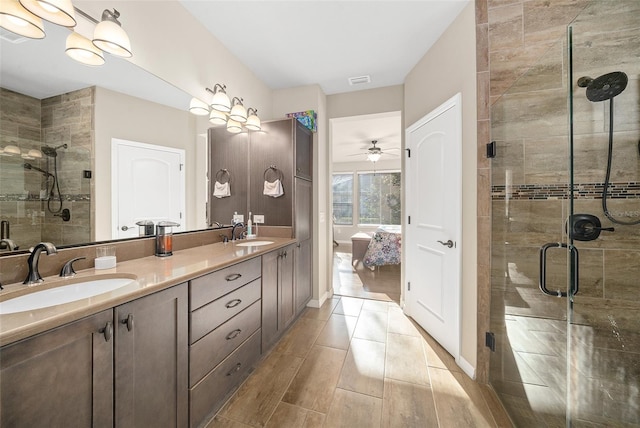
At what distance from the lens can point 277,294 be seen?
2.18 metres

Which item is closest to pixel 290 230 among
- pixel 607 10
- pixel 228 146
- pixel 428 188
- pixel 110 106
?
pixel 228 146

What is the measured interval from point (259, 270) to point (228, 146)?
4.58ft

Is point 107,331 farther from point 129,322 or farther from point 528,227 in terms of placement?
point 528,227

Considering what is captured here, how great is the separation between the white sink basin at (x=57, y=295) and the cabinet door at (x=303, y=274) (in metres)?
1.61

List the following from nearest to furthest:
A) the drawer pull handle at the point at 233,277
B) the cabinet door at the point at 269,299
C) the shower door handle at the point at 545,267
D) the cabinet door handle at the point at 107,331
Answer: the cabinet door handle at the point at 107,331, the shower door handle at the point at 545,267, the drawer pull handle at the point at 233,277, the cabinet door at the point at 269,299

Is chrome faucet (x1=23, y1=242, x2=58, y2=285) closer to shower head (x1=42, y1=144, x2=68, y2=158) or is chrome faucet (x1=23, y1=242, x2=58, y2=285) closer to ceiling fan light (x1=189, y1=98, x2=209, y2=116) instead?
shower head (x1=42, y1=144, x2=68, y2=158)

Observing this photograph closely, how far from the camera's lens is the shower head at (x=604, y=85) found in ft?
4.77

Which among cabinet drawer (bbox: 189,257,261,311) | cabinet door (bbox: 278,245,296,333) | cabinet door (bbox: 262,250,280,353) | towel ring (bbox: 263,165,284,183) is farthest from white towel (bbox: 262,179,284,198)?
cabinet drawer (bbox: 189,257,261,311)

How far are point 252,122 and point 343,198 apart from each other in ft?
17.9

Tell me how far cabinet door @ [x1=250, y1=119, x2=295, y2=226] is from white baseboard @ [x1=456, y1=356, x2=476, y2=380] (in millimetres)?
1900

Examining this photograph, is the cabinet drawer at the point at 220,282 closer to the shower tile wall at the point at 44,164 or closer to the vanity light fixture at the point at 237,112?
the shower tile wall at the point at 44,164

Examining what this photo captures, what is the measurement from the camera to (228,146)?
8.34ft

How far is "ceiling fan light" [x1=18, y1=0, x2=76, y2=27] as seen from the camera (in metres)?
1.05

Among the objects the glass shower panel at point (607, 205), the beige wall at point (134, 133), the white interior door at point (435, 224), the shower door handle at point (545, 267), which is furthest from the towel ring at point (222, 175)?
the glass shower panel at point (607, 205)
